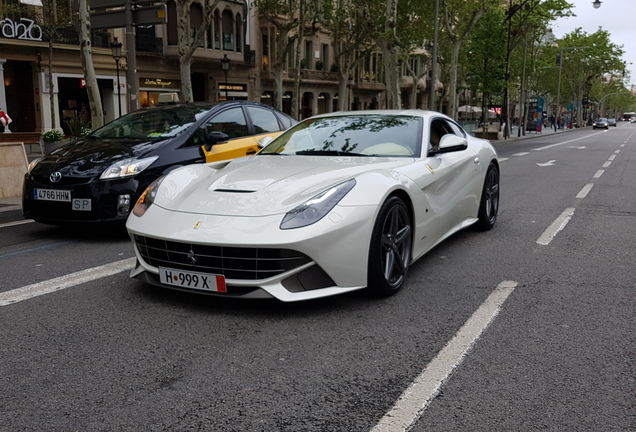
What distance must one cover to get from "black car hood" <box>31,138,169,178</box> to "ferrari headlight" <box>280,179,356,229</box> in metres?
3.22

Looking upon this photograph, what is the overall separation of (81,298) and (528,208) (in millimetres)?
6658

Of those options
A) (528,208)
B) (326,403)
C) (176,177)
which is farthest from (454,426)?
(528,208)

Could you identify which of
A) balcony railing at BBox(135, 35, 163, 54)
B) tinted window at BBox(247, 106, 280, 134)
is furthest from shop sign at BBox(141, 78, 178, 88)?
tinted window at BBox(247, 106, 280, 134)

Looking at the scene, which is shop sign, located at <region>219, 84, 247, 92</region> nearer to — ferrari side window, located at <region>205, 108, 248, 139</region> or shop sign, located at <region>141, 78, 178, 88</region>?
shop sign, located at <region>141, 78, 178, 88</region>

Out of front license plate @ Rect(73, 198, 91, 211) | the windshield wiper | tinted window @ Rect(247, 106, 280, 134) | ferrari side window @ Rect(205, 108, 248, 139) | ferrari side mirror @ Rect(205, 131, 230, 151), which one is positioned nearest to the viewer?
the windshield wiper

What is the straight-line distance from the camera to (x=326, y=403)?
2.90 meters

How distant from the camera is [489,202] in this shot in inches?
283

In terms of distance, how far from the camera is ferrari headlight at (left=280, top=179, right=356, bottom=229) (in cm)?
402

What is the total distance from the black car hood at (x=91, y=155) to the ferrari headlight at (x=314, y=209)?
127 inches

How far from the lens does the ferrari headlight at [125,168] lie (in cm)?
655

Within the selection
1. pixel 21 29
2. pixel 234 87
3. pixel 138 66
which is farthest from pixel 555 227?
Result: pixel 234 87

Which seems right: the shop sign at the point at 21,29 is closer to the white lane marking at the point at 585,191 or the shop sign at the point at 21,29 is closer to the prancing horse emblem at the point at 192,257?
the white lane marking at the point at 585,191

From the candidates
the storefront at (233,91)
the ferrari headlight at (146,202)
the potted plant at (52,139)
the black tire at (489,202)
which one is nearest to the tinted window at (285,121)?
the black tire at (489,202)

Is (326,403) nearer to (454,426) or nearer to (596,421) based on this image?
(454,426)
